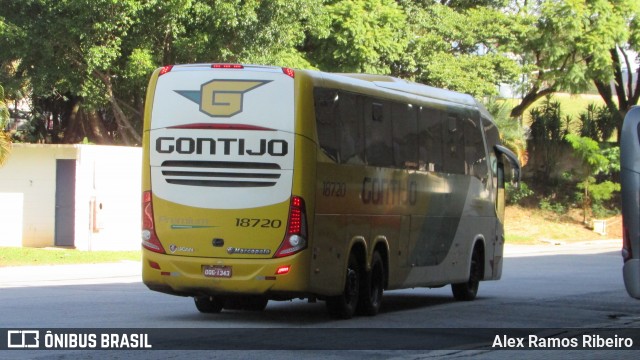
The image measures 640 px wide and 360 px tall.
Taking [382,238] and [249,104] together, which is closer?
[249,104]

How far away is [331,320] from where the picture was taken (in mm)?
15766

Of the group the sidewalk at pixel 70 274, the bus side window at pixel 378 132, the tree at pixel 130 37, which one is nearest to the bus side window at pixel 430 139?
the bus side window at pixel 378 132

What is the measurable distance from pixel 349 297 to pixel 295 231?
76.2 inches

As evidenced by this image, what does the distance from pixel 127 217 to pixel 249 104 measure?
18.6m

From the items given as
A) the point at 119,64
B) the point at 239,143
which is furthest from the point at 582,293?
the point at 119,64

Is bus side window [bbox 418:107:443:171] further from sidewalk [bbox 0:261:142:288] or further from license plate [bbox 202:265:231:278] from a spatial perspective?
sidewalk [bbox 0:261:142:288]

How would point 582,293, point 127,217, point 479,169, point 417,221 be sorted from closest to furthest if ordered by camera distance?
1. point 417,221
2. point 479,169
3. point 582,293
4. point 127,217

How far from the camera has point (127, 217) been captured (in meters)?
32.5

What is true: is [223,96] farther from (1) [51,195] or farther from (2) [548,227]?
(2) [548,227]

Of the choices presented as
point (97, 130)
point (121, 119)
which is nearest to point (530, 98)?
point (97, 130)

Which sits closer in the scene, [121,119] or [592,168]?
[121,119]

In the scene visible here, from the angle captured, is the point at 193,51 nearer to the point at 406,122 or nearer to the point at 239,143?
the point at 406,122

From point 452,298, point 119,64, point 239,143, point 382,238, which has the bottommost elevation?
point 452,298

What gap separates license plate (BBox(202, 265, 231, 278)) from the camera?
14.5 metres
